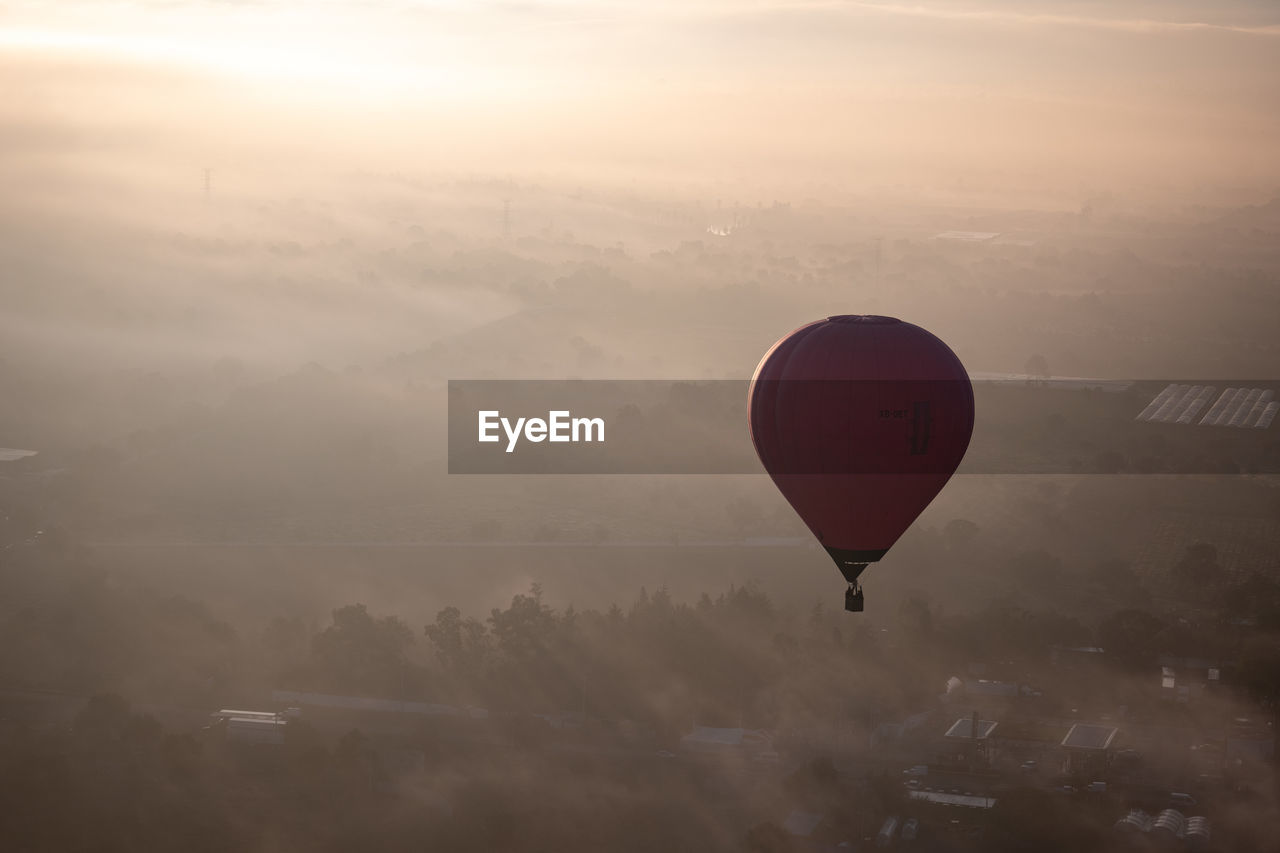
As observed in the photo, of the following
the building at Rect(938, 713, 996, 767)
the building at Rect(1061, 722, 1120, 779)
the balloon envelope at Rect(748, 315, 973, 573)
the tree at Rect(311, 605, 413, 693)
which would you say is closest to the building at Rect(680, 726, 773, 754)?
the building at Rect(938, 713, 996, 767)

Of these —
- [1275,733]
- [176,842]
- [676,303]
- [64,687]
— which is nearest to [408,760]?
[176,842]

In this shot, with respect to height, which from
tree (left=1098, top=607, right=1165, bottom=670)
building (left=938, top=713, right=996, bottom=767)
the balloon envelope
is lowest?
building (left=938, top=713, right=996, bottom=767)

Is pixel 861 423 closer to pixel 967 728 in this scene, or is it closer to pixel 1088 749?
pixel 967 728

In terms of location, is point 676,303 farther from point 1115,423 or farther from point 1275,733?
point 1275,733

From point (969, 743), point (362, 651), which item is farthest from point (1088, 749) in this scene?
point (362, 651)

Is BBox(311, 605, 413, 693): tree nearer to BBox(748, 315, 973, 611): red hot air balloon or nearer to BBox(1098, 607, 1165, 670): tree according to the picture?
BBox(748, 315, 973, 611): red hot air balloon

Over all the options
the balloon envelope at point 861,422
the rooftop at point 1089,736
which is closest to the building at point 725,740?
the rooftop at point 1089,736
